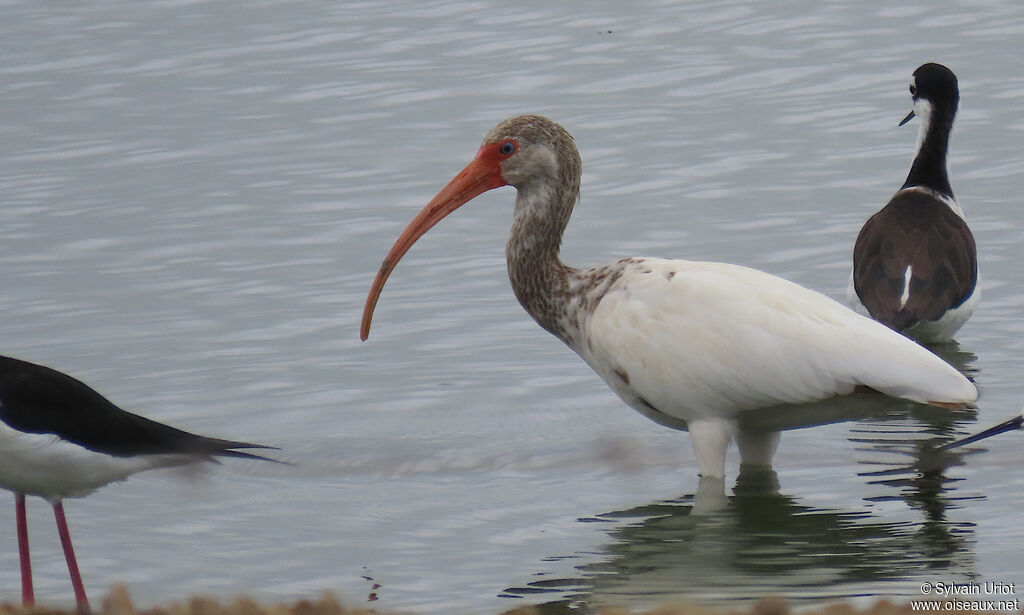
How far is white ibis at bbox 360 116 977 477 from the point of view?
24.8ft

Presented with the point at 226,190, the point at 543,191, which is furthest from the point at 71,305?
the point at 543,191

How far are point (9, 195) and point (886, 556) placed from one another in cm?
911

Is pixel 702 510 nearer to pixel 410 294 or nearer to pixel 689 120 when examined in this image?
pixel 410 294

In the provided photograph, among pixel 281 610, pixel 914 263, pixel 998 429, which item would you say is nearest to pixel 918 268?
pixel 914 263

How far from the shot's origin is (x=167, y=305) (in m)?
11.7

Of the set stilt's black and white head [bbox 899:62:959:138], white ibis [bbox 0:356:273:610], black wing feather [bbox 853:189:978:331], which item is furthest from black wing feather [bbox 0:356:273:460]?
stilt's black and white head [bbox 899:62:959:138]

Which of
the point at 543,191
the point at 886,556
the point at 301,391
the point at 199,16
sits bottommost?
the point at 886,556

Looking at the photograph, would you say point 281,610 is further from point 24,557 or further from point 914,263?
point 914,263

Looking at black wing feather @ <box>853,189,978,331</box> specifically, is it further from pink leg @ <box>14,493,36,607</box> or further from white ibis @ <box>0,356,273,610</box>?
pink leg @ <box>14,493,36,607</box>

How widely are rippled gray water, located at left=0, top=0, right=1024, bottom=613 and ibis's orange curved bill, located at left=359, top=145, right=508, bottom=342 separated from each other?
2.86 ft

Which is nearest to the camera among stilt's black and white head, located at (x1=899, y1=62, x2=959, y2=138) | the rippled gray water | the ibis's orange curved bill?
the rippled gray water

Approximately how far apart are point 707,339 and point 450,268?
15.4 feet

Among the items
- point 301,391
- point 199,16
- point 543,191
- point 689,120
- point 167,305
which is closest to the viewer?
point 543,191

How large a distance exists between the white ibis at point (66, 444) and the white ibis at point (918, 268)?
4.27 metres
